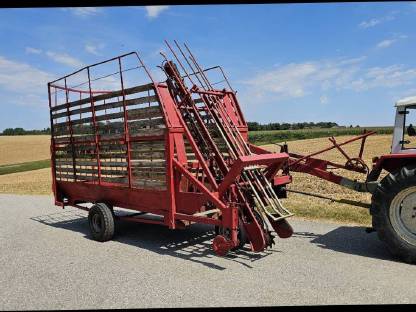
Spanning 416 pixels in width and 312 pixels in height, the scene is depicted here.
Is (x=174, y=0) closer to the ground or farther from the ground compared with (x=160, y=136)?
farther from the ground

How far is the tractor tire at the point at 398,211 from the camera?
5641mm

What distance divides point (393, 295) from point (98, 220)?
5070mm

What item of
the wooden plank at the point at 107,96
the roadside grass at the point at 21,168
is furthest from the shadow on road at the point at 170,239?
the roadside grass at the point at 21,168

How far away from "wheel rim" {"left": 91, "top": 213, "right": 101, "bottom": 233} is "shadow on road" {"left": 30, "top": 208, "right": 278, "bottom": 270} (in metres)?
0.36

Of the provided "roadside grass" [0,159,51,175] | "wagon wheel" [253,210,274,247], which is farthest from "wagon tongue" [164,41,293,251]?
"roadside grass" [0,159,51,175]

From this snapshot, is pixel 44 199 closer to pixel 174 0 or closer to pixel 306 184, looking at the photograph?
pixel 306 184

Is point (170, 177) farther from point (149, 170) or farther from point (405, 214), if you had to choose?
point (405, 214)

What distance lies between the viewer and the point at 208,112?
720cm

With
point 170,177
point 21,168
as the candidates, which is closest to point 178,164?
point 170,177

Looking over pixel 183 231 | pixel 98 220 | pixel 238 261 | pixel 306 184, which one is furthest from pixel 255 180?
pixel 306 184

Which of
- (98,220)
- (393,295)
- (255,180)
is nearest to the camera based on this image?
(393,295)

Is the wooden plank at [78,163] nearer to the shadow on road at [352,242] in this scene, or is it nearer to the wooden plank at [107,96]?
the wooden plank at [107,96]

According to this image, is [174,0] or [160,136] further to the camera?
[160,136]

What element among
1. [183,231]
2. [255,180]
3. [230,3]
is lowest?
[183,231]
